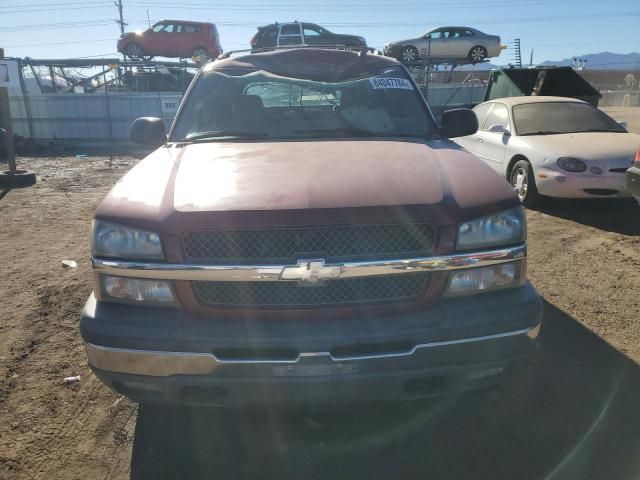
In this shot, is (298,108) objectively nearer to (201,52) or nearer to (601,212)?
(601,212)

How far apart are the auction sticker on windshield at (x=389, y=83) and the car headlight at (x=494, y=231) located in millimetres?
1697

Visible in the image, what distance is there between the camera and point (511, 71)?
12.3m

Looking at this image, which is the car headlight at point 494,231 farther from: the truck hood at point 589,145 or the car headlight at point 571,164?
the truck hood at point 589,145

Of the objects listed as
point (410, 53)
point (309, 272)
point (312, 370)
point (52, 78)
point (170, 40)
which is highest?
point (170, 40)

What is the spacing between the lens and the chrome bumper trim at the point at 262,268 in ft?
6.61

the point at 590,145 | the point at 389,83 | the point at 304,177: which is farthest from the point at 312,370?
the point at 590,145

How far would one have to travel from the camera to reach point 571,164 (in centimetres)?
632

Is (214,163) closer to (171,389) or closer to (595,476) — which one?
(171,389)

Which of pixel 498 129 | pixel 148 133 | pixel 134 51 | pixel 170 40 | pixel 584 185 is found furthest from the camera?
pixel 134 51

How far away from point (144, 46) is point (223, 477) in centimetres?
2096

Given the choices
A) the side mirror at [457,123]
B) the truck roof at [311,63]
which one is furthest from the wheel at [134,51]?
the side mirror at [457,123]

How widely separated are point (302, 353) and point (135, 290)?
0.77 meters

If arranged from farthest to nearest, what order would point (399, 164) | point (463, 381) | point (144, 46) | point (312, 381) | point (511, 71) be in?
point (144, 46)
point (511, 71)
point (399, 164)
point (463, 381)
point (312, 381)

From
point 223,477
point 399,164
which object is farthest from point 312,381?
point 399,164
